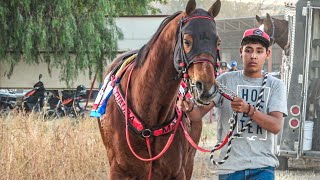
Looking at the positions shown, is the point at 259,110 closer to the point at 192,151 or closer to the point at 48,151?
the point at 192,151

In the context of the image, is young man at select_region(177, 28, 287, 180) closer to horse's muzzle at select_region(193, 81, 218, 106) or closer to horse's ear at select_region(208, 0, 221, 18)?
horse's ear at select_region(208, 0, 221, 18)

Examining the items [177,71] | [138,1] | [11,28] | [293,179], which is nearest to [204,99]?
[177,71]

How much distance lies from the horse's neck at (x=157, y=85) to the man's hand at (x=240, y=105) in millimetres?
707

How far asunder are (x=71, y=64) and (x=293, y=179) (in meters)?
8.20

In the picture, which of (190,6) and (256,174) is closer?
(190,6)

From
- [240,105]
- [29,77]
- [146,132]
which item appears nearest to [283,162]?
[146,132]

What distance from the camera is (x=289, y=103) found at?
35.5 feet

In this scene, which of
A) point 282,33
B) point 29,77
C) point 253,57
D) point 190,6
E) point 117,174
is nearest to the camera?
point 190,6

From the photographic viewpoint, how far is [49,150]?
327 inches

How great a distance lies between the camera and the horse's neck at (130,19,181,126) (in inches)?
208

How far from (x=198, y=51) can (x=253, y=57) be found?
558 mm

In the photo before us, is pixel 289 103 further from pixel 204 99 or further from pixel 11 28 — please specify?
pixel 11 28

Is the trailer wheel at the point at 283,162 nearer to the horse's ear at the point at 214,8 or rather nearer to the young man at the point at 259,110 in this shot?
the young man at the point at 259,110

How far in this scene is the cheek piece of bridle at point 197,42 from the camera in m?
4.60
